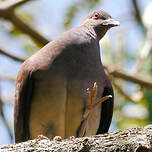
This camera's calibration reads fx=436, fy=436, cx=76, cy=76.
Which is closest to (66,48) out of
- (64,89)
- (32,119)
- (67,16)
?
(64,89)

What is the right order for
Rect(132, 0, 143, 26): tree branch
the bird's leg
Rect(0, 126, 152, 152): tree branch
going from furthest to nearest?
Rect(132, 0, 143, 26): tree branch, the bird's leg, Rect(0, 126, 152, 152): tree branch

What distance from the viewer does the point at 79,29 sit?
5570mm

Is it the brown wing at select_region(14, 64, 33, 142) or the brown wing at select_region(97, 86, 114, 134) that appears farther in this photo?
the brown wing at select_region(97, 86, 114, 134)

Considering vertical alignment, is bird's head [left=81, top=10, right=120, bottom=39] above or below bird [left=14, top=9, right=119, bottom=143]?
above

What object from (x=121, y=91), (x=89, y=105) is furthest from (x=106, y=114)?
(x=121, y=91)

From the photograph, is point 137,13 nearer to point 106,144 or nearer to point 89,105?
point 89,105

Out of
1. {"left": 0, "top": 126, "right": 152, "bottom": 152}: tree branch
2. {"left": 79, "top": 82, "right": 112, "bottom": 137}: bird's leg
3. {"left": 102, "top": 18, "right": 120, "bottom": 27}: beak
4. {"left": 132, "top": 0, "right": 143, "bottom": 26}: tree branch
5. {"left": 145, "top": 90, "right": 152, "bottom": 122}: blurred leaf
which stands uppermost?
{"left": 132, "top": 0, "right": 143, "bottom": 26}: tree branch

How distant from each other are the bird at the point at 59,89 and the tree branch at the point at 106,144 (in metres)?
1.40

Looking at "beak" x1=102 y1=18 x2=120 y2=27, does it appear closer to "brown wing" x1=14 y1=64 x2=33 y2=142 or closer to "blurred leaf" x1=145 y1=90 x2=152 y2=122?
"brown wing" x1=14 y1=64 x2=33 y2=142

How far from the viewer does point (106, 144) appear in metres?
3.19

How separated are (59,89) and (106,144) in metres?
1.74

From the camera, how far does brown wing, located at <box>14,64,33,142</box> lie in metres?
4.91

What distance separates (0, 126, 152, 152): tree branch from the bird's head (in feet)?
8.47

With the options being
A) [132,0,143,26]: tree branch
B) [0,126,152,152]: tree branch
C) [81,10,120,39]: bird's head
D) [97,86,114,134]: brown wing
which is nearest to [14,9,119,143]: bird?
[97,86,114,134]: brown wing
